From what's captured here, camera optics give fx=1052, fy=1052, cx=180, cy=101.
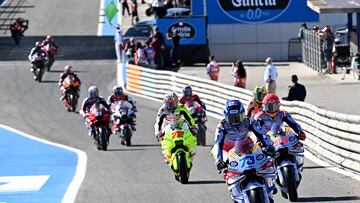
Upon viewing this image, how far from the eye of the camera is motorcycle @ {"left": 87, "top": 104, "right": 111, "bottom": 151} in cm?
2423

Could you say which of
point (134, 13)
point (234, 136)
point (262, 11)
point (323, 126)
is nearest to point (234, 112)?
point (234, 136)

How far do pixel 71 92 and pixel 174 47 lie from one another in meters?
10.6

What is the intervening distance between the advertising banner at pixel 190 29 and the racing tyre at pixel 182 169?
25156 mm

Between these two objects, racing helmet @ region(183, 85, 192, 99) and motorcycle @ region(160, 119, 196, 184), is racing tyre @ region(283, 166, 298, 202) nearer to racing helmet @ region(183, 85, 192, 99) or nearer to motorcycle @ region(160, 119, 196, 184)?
motorcycle @ region(160, 119, 196, 184)

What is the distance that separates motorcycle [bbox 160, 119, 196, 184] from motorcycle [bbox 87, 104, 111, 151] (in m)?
5.40

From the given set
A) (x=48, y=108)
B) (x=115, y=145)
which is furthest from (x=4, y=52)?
(x=115, y=145)

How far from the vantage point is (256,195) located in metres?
13.0

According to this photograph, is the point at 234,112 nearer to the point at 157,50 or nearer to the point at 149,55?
the point at 149,55

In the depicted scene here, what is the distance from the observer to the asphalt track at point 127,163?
16641 mm

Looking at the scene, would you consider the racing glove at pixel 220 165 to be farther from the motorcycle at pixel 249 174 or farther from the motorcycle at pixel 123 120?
the motorcycle at pixel 123 120

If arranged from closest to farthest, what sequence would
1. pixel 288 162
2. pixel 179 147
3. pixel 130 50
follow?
pixel 288 162 → pixel 179 147 → pixel 130 50

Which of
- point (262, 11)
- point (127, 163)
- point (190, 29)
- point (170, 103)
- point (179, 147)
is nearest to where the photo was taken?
point (179, 147)

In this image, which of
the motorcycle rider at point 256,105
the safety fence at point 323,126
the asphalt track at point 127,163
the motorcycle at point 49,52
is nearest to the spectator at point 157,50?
the asphalt track at point 127,163

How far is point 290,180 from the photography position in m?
15.3
